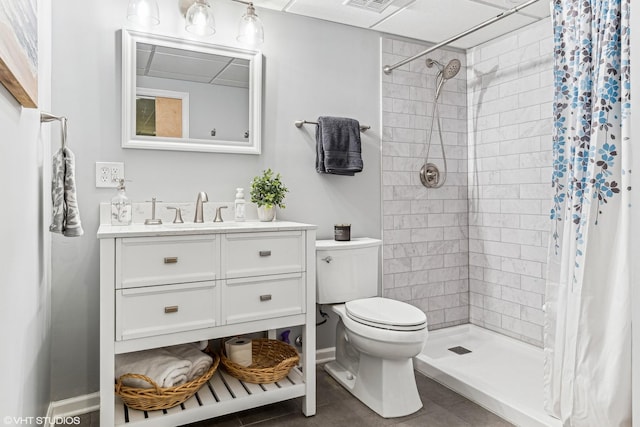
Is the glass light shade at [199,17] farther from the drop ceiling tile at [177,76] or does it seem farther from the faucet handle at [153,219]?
the faucet handle at [153,219]

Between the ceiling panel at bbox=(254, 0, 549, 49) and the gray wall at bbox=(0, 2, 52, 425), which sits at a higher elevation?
the ceiling panel at bbox=(254, 0, 549, 49)

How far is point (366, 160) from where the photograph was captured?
290 cm

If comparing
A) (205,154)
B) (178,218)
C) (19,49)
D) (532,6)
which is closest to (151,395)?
(178,218)

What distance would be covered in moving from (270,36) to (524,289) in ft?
7.82

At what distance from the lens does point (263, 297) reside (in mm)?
2000

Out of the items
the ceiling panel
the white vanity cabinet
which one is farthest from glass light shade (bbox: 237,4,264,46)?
the white vanity cabinet

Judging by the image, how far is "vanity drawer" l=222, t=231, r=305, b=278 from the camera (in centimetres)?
194

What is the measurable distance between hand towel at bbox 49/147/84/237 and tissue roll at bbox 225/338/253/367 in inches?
38.5

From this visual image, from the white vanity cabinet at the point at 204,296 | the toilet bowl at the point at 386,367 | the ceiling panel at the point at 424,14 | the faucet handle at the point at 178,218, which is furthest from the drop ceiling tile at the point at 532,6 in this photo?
the faucet handle at the point at 178,218

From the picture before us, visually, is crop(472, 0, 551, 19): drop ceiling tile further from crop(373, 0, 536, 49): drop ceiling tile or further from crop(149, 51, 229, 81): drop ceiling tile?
crop(149, 51, 229, 81): drop ceiling tile

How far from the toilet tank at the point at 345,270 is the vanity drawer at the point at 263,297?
14.2 inches

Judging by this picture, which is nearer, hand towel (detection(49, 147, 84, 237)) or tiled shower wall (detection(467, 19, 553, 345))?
hand towel (detection(49, 147, 84, 237))

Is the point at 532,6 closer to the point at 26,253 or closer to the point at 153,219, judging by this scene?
the point at 153,219

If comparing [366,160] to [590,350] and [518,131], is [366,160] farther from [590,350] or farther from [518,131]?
[590,350]
